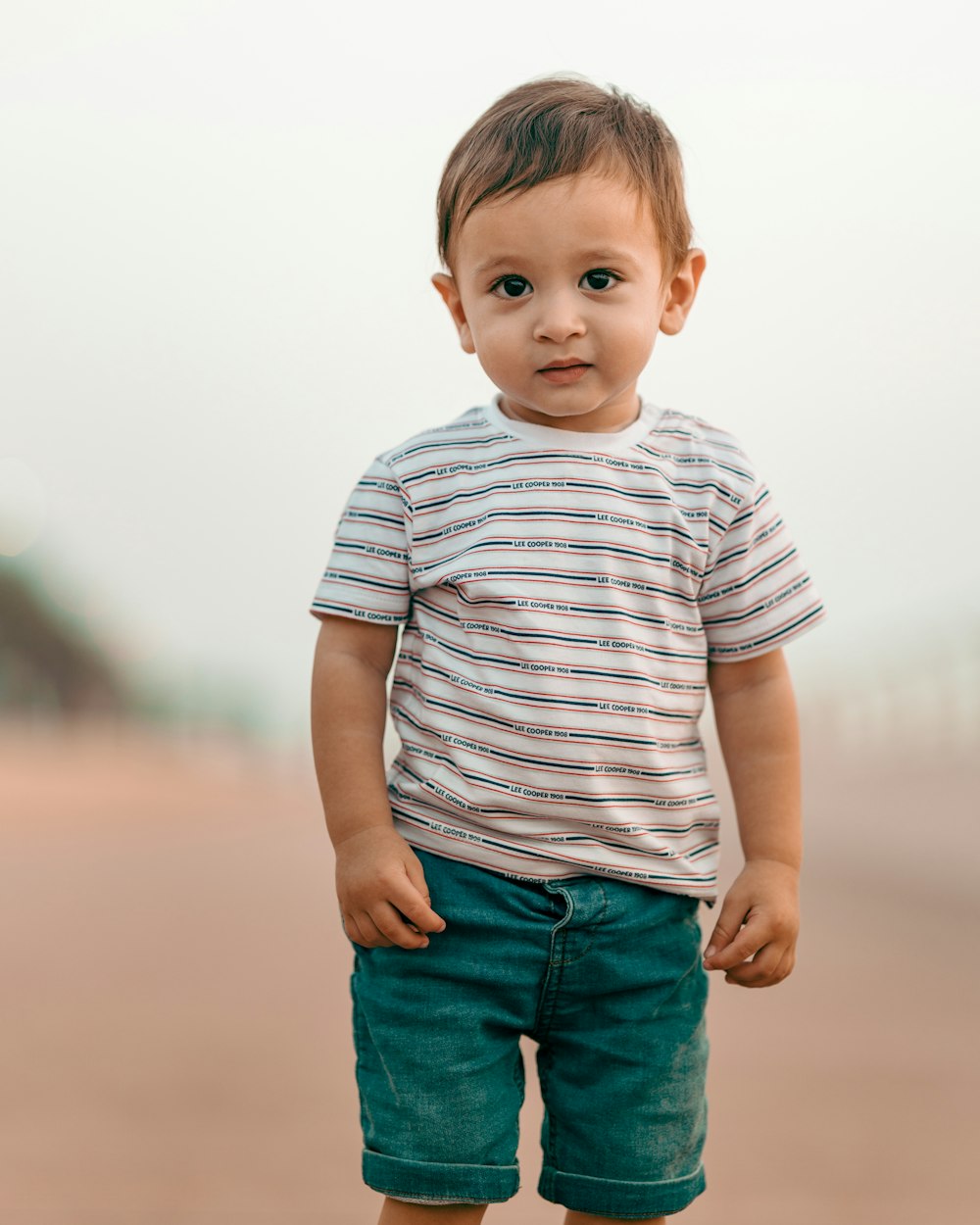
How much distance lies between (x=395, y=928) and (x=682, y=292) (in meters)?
0.63

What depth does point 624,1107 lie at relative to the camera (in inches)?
49.9

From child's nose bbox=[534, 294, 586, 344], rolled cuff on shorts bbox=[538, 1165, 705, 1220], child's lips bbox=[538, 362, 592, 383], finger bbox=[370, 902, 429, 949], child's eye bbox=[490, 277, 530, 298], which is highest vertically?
child's eye bbox=[490, 277, 530, 298]

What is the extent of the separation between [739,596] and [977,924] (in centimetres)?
240

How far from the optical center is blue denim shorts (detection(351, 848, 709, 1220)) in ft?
4.02

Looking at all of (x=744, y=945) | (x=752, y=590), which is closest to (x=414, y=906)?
(x=744, y=945)

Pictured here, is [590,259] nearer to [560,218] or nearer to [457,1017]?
[560,218]

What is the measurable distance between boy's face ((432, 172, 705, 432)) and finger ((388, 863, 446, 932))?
42 cm

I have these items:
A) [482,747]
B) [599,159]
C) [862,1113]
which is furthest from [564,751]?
[862,1113]

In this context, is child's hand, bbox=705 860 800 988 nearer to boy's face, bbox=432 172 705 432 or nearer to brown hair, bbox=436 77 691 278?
boy's face, bbox=432 172 705 432

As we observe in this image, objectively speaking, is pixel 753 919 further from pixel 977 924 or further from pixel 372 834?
pixel 977 924

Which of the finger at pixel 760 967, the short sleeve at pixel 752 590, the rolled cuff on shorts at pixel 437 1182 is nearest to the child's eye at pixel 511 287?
the short sleeve at pixel 752 590

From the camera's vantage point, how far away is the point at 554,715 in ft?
4.06

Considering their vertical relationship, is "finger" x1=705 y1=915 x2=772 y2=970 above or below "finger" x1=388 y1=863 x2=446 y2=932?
below

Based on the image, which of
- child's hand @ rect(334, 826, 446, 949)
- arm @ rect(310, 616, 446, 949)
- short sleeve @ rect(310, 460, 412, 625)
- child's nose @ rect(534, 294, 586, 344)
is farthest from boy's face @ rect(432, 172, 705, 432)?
child's hand @ rect(334, 826, 446, 949)
